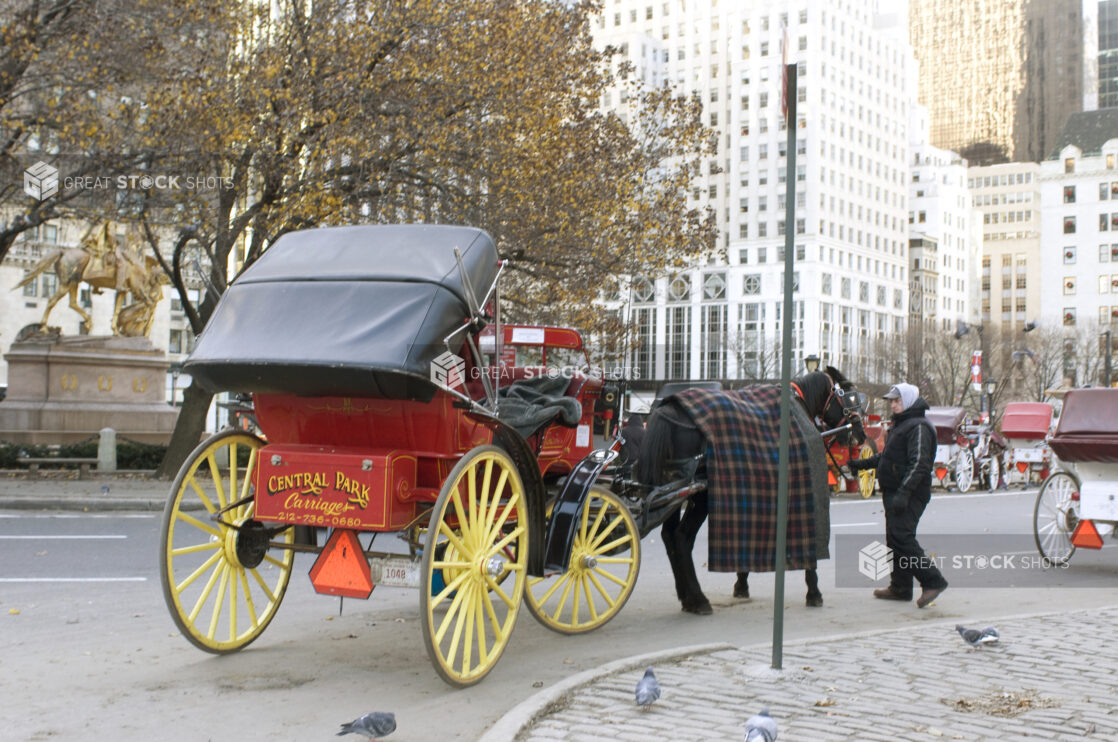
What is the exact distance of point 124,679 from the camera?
237 inches

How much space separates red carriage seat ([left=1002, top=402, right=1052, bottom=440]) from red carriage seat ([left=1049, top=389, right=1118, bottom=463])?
728 centimetres

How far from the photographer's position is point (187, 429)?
1909cm

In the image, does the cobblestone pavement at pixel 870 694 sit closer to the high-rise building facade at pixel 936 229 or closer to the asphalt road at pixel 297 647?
the asphalt road at pixel 297 647

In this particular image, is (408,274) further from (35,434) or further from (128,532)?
(35,434)

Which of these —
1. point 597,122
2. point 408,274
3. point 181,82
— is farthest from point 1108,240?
point 408,274

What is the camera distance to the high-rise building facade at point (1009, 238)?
154375 millimetres

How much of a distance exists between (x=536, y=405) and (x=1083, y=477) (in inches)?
257

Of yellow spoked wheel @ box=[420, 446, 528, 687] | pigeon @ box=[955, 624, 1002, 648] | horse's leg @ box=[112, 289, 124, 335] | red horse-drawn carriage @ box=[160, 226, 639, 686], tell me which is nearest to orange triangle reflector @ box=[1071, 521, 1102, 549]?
pigeon @ box=[955, 624, 1002, 648]

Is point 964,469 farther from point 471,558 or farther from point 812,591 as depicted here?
point 471,558

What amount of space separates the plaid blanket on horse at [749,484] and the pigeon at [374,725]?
346cm

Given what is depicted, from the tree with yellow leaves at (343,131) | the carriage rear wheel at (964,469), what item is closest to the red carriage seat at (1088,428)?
the tree with yellow leaves at (343,131)

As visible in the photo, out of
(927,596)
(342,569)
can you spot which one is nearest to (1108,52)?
(927,596)

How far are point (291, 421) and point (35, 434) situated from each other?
1868cm

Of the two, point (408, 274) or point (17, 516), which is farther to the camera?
point (17, 516)
